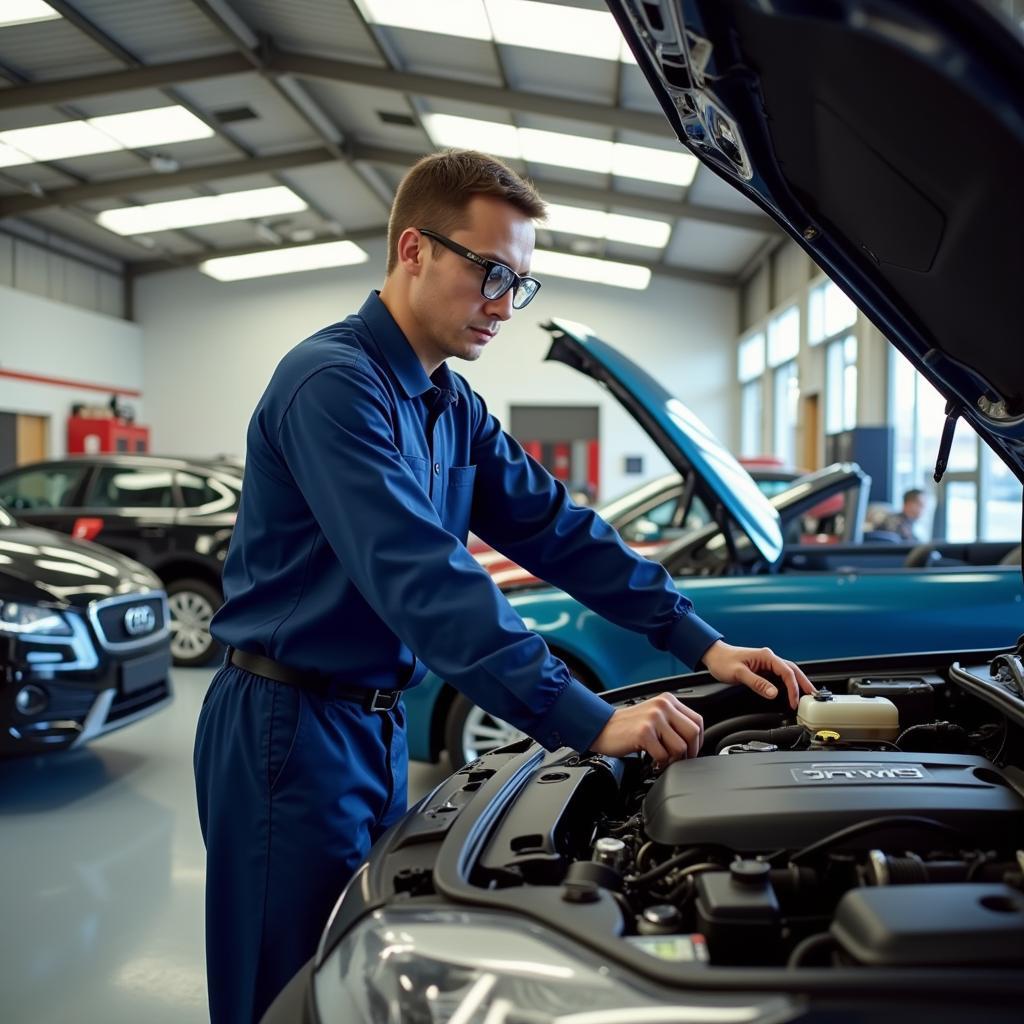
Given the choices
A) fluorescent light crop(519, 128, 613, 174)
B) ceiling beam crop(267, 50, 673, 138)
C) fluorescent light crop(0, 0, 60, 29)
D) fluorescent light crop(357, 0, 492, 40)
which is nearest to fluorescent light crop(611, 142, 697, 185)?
fluorescent light crop(519, 128, 613, 174)

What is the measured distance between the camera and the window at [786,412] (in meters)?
14.8

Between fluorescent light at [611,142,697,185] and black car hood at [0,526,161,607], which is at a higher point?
fluorescent light at [611,142,697,185]

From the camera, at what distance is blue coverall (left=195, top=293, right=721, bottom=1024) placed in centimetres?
130

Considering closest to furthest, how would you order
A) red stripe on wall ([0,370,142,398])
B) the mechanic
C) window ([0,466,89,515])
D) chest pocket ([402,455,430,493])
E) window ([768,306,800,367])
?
the mechanic → chest pocket ([402,455,430,493]) → window ([0,466,89,515]) → window ([768,306,800,367]) → red stripe on wall ([0,370,142,398])

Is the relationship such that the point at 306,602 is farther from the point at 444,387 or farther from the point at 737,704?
the point at 737,704

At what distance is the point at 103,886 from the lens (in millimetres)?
3115

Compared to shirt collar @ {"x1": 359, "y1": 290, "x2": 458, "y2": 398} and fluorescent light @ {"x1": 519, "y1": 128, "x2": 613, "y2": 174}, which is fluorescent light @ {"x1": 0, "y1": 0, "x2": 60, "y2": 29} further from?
shirt collar @ {"x1": 359, "y1": 290, "x2": 458, "y2": 398}

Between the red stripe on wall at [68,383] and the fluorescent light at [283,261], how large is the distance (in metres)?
2.52

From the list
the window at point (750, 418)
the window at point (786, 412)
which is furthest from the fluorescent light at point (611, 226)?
the window at point (750, 418)

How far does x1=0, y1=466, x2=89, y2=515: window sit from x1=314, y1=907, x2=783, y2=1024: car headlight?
675cm

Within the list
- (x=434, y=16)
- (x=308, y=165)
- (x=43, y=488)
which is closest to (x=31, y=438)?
(x=308, y=165)

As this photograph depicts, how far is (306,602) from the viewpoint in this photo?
5.00 feet

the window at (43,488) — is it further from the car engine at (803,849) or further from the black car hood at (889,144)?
the black car hood at (889,144)

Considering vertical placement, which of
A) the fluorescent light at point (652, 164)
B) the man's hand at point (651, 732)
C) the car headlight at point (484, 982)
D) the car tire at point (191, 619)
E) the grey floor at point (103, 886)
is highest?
the fluorescent light at point (652, 164)
